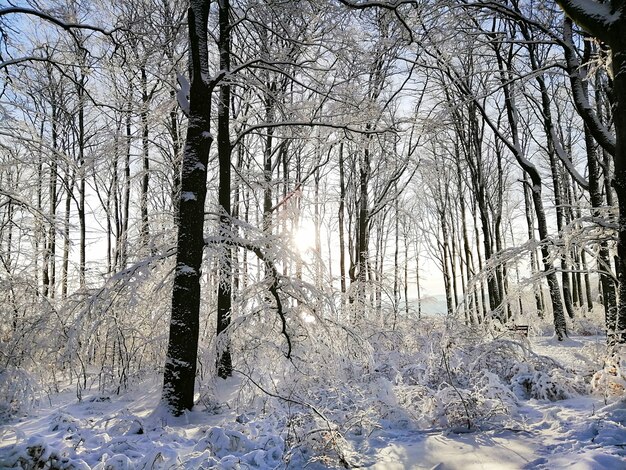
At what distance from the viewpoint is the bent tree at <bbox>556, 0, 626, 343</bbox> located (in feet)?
14.4

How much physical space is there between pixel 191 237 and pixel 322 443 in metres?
3.13

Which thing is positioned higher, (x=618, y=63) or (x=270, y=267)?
(x=618, y=63)

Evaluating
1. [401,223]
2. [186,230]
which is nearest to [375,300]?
[186,230]

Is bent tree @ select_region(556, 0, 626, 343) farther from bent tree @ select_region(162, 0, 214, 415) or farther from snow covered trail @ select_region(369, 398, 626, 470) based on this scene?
bent tree @ select_region(162, 0, 214, 415)

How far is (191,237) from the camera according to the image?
543 centimetres

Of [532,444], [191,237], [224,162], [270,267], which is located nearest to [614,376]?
[532,444]

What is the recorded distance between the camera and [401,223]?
91.7 ft

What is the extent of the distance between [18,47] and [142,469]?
7272 millimetres

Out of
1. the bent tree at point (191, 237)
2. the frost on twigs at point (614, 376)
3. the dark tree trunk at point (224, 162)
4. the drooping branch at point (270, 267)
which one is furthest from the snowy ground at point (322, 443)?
the dark tree trunk at point (224, 162)

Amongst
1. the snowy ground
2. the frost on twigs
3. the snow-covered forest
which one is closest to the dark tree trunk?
the snow-covered forest

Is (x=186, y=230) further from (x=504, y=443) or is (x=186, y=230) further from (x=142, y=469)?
(x=504, y=443)

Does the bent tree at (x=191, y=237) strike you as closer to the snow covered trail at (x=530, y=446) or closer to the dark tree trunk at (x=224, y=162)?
the dark tree trunk at (x=224, y=162)

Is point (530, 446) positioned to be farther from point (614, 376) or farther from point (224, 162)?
point (224, 162)

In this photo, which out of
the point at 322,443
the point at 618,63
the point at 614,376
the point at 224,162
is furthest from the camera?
the point at 224,162
